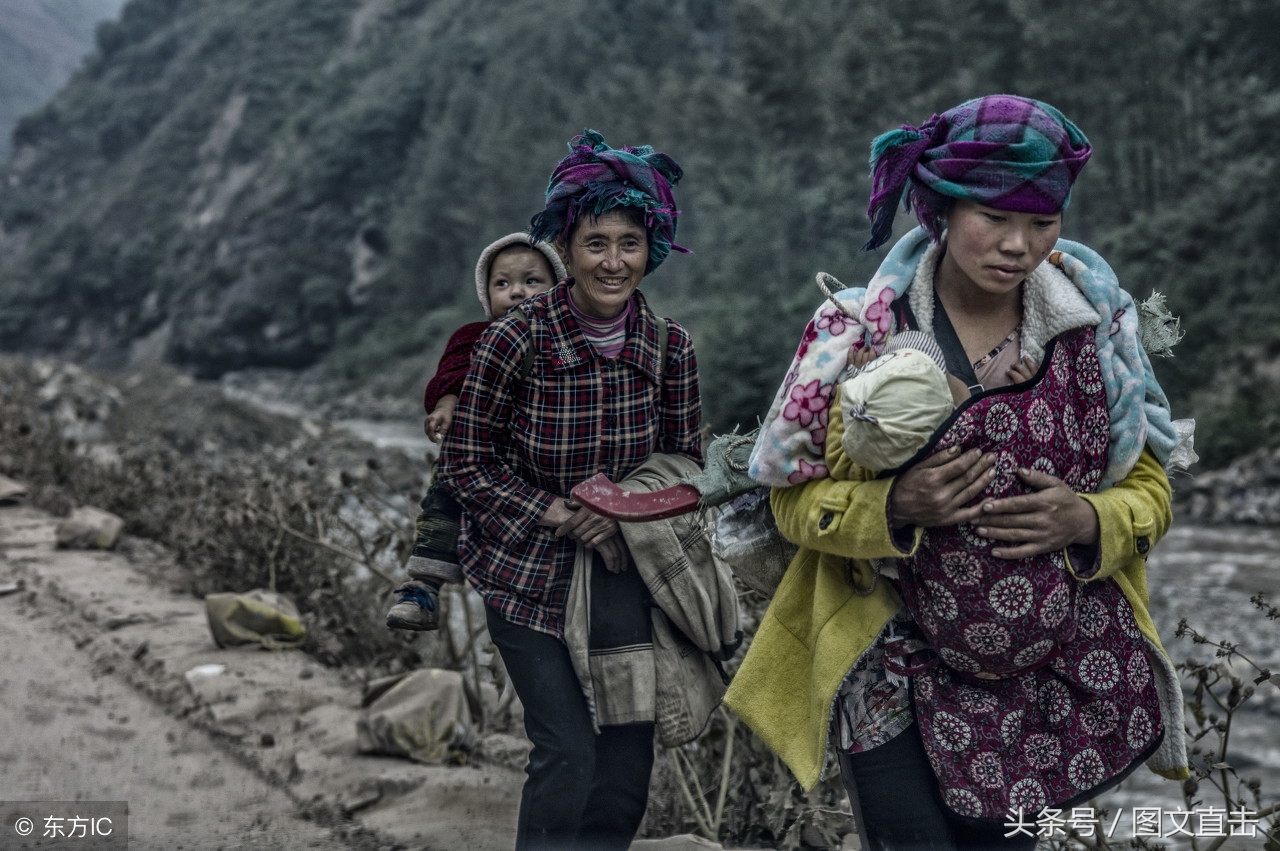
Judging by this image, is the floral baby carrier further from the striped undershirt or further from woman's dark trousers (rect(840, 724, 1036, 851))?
the striped undershirt

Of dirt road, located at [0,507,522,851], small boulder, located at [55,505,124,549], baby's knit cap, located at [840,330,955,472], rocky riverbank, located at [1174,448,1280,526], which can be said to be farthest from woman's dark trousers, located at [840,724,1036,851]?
rocky riverbank, located at [1174,448,1280,526]

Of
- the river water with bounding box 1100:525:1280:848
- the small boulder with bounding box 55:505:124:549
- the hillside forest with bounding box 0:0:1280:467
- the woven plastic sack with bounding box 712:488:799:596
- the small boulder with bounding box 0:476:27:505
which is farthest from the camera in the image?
the hillside forest with bounding box 0:0:1280:467

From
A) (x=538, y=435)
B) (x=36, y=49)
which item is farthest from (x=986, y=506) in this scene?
(x=36, y=49)

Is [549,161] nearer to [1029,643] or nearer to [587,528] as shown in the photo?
[587,528]

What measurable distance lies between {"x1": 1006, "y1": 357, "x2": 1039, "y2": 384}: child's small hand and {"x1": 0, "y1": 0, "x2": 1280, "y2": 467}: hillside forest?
656 cm

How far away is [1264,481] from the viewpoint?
1478 centimetres

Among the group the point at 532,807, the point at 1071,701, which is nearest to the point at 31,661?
the point at 532,807

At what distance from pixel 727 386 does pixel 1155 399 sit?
70.3 feet

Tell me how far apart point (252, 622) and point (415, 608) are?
3103mm

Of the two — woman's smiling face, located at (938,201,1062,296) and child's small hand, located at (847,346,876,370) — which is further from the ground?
woman's smiling face, located at (938,201,1062,296)

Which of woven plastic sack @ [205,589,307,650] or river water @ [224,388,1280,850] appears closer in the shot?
river water @ [224,388,1280,850]

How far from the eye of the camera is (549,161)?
43031 mm

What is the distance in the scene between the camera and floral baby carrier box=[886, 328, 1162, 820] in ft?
6.29

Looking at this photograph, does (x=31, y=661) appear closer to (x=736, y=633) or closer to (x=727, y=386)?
(x=736, y=633)
